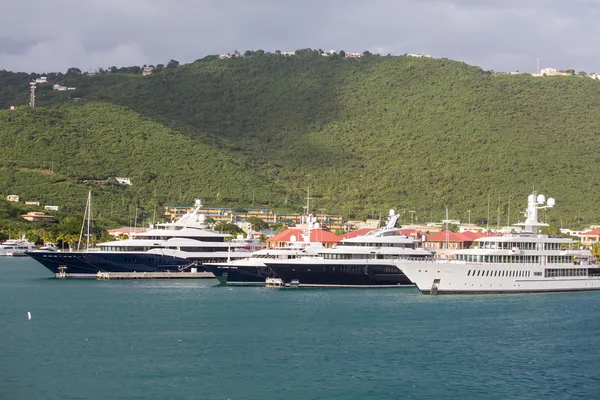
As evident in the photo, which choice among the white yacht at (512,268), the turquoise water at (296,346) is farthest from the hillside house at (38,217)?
the white yacht at (512,268)

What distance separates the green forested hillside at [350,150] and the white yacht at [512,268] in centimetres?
7051

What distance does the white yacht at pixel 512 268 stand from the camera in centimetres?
6619

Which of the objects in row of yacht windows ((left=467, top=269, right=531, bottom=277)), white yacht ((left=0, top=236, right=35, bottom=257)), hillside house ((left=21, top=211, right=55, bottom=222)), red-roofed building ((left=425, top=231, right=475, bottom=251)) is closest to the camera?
row of yacht windows ((left=467, top=269, right=531, bottom=277))

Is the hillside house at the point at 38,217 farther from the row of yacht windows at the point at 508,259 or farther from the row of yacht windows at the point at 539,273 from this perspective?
the row of yacht windows at the point at 539,273

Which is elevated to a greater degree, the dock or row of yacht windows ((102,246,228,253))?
row of yacht windows ((102,246,228,253))

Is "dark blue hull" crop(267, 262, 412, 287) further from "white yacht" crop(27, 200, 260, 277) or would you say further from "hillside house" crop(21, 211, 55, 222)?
"hillside house" crop(21, 211, 55, 222)

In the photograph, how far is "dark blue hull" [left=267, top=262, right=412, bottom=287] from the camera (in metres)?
72.1

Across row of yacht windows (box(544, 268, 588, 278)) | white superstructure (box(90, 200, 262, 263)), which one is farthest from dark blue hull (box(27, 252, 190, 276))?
row of yacht windows (box(544, 268, 588, 278))

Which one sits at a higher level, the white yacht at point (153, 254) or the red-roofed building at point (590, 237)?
the red-roofed building at point (590, 237)

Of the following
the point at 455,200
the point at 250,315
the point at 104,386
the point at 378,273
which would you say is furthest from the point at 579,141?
the point at 104,386

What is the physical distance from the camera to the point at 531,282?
6906 centimetres

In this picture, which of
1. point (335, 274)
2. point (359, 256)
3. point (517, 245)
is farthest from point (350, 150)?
point (517, 245)

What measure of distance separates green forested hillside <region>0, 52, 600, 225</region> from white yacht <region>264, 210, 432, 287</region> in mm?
70670

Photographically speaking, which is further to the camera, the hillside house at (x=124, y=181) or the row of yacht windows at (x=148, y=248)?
the hillside house at (x=124, y=181)
